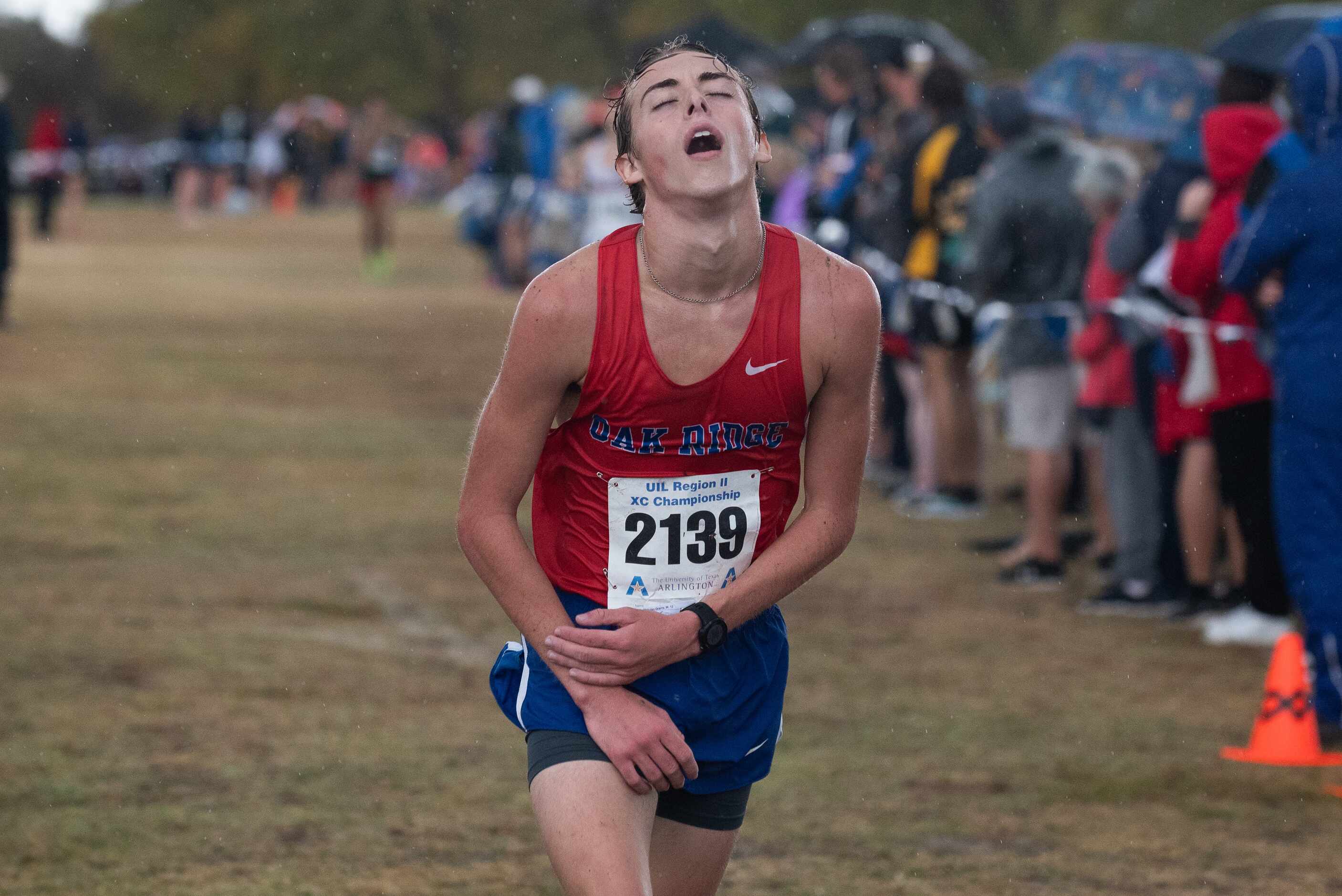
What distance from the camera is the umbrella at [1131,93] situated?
1010 cm

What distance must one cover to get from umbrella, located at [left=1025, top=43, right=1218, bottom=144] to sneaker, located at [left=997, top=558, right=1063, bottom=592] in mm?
2471

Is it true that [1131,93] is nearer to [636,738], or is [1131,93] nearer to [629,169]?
[629,169]

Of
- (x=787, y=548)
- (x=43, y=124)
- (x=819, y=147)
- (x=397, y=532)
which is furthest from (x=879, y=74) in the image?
(x=43, y=124)

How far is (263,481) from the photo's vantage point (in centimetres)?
1102

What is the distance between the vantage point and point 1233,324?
7.14 m

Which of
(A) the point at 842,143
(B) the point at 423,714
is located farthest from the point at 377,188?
(B) the point at 423,714

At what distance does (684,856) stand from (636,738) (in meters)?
0.42

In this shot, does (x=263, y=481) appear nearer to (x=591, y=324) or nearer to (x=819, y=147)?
(x=819, y=147)

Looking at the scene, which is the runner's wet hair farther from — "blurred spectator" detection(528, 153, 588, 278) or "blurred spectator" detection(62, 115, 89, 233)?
"blurred spectator" detection(62, 115, 89, 233)

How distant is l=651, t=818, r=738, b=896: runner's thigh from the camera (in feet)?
11.0

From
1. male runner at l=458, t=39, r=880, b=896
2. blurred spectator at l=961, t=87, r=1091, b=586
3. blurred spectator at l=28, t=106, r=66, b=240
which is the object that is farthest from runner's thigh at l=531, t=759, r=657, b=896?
blurred spectator at l=28, t=106, r=66, b=240

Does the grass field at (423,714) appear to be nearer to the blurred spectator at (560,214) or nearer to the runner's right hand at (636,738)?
the runner's right hand at (636,738)

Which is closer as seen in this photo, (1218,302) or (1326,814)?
(1326,814)

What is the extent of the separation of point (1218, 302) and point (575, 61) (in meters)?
54.4
